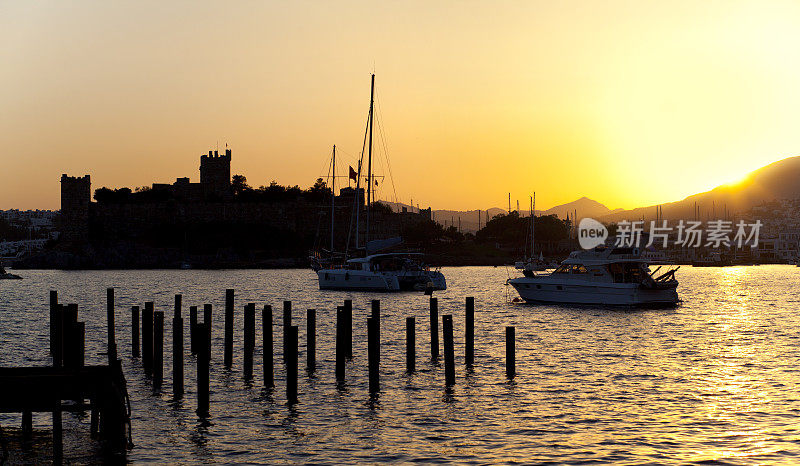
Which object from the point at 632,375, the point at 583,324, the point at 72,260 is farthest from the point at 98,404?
the point at 72,260

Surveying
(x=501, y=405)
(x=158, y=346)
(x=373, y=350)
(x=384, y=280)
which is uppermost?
(x=384, y=280)

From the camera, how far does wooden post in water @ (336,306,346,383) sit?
24.8 metres

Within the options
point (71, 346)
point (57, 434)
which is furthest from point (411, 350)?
point (57, 434)

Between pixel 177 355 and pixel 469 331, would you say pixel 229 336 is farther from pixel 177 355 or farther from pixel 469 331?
pixel 469 331

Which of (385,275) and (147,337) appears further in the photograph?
(385,275)

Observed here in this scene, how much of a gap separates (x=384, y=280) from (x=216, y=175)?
119m

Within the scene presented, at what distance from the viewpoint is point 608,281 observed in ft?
164

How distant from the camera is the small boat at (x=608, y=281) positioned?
49719mm

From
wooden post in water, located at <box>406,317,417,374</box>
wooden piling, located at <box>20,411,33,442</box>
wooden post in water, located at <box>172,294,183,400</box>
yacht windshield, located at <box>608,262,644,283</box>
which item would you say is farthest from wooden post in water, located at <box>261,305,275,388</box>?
yacht windshield, located at <box>608,262,644,283</box>

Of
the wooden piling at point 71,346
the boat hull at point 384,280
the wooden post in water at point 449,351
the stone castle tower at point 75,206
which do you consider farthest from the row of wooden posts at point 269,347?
the stone castle tower at point 75,206

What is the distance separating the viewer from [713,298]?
76062 mm

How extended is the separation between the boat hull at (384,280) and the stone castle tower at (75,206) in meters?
108

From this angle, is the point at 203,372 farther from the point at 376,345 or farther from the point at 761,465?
the point at 761,465

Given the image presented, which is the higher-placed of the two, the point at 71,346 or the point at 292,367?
the point at 71,346
